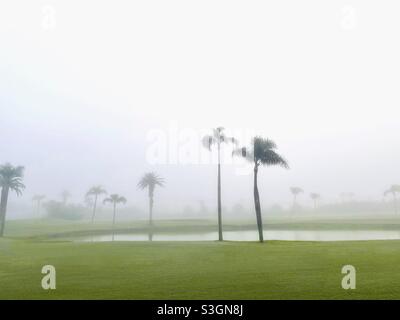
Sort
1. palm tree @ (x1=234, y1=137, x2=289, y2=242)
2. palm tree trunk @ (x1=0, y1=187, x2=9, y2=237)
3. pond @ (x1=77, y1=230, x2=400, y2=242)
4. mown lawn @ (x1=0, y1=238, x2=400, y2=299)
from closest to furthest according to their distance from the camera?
mown lawn @ (x1=0, y1=238, x2=400, y2=299) < palm tree @ (x1=234, y1=137, x2=289, y2=242) < pond @ (x1=77, y1=230, x2=400, y2=242) < palm tree trunk @ (x1=0, y1=187, x2=9, y2=237)

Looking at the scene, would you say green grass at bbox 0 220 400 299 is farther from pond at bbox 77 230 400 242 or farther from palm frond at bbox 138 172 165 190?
palm frond at bbox 138 172 165 190

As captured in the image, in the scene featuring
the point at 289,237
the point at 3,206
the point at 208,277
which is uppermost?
the point at 3,206

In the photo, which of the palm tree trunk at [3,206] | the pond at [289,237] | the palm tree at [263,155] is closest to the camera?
the palm tree at [263,155]

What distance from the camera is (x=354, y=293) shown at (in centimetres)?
1247

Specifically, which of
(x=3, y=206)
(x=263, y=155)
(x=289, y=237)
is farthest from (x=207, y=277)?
(x=3, y=206)

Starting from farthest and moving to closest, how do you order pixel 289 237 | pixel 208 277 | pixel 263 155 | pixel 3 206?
pixel 3 206
pixel 289 237
pixel 263 155
pixel 208 277

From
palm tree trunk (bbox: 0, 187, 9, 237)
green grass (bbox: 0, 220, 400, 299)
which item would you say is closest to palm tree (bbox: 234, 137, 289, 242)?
green grass (bbox: 0, 220, 400, 299)

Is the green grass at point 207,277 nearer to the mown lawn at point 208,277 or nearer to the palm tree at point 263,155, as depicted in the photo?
the mown lawn at point 208,277

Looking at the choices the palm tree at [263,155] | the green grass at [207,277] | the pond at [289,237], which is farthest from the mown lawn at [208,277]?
the pond at [289,237]

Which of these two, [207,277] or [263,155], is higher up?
[263,155]

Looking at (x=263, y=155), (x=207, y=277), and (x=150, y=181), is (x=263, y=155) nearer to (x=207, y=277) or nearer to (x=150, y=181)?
(x=207, y=277)

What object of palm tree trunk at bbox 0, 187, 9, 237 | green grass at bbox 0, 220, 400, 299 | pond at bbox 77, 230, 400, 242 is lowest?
green grass at bbox 0, 220, 400, 299
